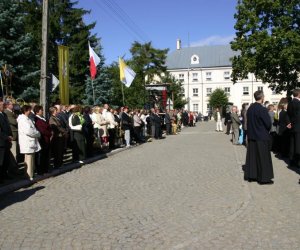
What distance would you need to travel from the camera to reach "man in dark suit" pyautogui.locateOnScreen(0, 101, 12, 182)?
8977 millimetres

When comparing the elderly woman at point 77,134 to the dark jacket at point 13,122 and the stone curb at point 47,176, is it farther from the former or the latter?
the dark jacket at point 13,122

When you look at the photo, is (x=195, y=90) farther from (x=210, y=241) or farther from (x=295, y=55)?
(x=210, y=241)

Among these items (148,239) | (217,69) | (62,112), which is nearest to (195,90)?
(217,69)

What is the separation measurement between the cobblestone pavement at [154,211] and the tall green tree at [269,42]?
83.9 feet

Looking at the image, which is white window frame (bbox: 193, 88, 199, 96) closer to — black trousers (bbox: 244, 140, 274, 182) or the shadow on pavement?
black trousers (bbox: 244, 140, 274, 182)

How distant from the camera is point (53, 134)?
11531 mm

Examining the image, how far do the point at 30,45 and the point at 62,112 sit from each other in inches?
438

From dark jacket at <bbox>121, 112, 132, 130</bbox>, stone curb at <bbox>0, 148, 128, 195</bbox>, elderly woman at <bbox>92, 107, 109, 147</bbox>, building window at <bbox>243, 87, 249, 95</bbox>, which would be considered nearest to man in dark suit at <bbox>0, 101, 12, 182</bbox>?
stone curb at <bbox>0, 148, 128, 195</bbox>

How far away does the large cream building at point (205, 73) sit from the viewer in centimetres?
9369

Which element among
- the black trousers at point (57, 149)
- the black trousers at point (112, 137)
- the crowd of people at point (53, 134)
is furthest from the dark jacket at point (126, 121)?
the black trousers at point (57, 149)

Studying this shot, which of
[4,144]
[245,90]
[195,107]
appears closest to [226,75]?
[245,90]

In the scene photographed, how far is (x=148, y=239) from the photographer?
17.9ft

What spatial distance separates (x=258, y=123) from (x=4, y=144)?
5.31 metres

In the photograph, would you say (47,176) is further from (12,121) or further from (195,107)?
(195,107)
